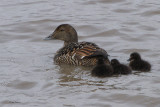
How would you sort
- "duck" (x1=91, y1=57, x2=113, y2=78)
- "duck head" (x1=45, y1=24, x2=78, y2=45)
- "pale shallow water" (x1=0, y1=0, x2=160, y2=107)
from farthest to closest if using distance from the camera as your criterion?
1. "duck head" (x1=45, y1=24, x2=78, y2=45)
2. "duck" (x1=91, y1=57, x2=113, y2=78)
3. "pale shallow water" (x1=0, y1=0, x2=160, y2=107)

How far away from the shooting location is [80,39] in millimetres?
11398

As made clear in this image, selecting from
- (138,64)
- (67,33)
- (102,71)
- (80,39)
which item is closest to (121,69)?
(102,71)

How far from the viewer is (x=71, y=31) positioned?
1020 centimetres

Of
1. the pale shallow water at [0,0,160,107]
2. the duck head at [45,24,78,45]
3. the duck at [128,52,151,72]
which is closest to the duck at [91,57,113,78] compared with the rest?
the pale shallow water at [0,0,160,107]

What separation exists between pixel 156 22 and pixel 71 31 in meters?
3.02

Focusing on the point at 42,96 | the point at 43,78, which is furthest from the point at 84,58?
the point at 42,96

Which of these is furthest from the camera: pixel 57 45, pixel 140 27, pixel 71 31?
pixel 140 27

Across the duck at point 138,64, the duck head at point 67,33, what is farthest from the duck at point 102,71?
the duck head at point 67,33

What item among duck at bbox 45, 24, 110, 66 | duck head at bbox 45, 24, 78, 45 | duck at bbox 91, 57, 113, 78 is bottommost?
duck at bbox 91, 57, 113, 78

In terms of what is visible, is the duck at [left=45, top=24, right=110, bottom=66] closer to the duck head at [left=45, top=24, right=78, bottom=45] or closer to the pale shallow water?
the pale shallow water

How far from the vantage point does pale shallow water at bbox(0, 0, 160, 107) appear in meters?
7.29

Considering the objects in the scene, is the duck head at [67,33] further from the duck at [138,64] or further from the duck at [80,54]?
the duck at [138,64]

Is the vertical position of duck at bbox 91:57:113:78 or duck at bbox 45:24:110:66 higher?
duck at bbox 45:24:110:66

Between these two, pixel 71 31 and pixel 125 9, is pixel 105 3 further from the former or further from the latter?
pixel 71 31
